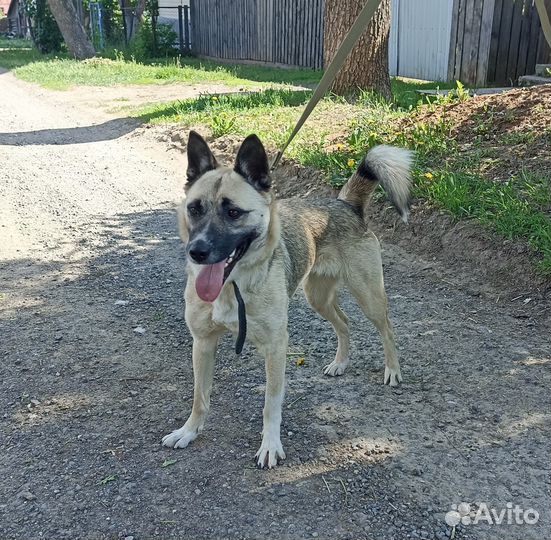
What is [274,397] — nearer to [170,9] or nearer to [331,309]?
[331,309]

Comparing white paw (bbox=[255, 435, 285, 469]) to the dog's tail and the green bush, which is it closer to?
the dog's tail

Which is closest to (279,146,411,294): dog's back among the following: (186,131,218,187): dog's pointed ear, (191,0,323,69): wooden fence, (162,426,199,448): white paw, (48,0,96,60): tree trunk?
(186,131,218,187): dog's pointed ear

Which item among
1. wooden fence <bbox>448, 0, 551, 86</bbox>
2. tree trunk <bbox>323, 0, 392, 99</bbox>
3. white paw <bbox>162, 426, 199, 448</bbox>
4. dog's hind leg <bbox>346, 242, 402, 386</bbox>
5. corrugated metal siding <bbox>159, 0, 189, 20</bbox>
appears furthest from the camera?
corrugated metal siding <bbox>159, 0, 189, 20</bbox>

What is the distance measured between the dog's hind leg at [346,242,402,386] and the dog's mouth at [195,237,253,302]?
3.52 ft

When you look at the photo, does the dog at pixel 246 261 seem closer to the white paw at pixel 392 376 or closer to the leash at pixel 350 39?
the leash at pixel 350 39

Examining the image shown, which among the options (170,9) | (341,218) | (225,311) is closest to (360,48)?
(341,218)

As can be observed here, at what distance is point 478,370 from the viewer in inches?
161

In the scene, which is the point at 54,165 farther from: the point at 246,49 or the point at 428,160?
the point at 246,49

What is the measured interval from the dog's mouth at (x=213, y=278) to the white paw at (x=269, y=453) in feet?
2.67

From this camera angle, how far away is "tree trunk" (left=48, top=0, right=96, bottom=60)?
22.9m

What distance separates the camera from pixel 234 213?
3137 millimetres

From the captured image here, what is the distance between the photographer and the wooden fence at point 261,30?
1811 cm

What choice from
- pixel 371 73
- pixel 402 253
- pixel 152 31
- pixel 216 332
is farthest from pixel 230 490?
pixel 152 31

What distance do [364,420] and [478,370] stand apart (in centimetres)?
97
